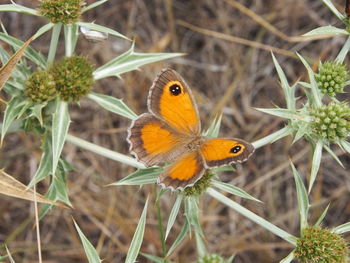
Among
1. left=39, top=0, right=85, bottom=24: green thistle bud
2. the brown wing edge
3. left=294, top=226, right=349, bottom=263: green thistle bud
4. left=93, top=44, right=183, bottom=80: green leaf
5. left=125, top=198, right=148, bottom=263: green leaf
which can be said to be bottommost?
left=294, top=226, right=349, bottom=263: green thistle bud

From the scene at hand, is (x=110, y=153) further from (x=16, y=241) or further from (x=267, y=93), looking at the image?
(x=267, y=93)

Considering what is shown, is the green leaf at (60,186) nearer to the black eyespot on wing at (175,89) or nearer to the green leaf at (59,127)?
the green leaf at (59,127)

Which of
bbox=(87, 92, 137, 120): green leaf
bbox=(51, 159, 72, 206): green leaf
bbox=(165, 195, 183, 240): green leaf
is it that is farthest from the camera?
bbox=(51, 159, 72, 206): green leaf

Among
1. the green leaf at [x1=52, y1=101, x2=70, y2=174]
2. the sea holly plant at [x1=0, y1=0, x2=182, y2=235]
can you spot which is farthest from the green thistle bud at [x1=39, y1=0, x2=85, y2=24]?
the green leaf at [x1=52, y1=101, x2=70, y2=174]

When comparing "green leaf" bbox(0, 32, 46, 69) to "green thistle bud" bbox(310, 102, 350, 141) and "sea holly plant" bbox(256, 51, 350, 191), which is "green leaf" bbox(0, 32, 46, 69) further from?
"green thistle bud" bbox(310, 102, 350, 141)

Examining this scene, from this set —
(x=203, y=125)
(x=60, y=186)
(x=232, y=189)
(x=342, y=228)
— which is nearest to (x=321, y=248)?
(x=342, y=228)

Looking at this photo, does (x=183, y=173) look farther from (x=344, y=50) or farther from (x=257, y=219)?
(x=344, y=50)
